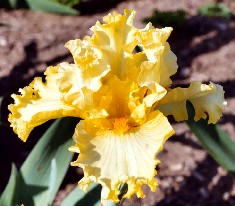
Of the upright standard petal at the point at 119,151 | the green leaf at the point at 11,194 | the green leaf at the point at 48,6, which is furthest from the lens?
→ the green leaf at the point at 48,6

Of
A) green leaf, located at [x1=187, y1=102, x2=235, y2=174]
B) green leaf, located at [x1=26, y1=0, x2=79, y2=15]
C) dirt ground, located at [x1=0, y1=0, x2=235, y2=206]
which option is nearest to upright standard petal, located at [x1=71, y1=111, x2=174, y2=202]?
green leaf, located at [x1=187, y1=102, x2=235, y2=174]

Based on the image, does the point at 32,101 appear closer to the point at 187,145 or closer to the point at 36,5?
the point at 36,5

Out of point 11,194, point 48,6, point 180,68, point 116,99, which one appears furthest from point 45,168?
point 180,68

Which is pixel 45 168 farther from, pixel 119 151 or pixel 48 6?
pixel 48 6

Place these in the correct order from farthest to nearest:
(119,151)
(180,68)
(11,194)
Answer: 1. (180,68)
2. (11,194)
3. (119,151)

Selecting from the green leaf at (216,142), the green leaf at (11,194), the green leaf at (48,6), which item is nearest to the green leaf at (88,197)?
the green leaf at (11,194)

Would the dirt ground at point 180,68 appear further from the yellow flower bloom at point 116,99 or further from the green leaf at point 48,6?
the yellow flower bloom at point 116,99
